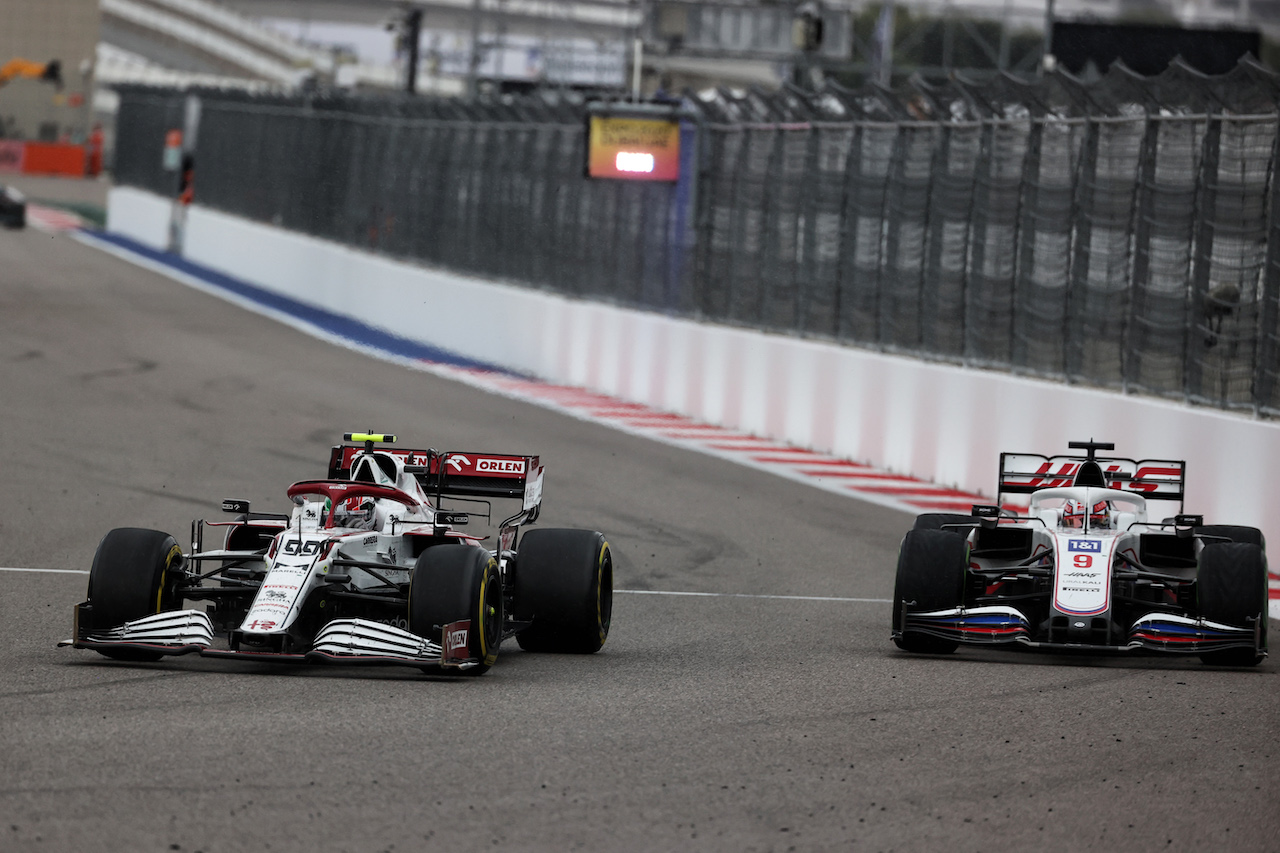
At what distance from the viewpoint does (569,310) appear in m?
23.8

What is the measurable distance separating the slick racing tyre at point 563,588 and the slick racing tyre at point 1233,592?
273cm

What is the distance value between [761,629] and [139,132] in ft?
128

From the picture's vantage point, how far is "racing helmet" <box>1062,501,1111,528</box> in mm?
9758

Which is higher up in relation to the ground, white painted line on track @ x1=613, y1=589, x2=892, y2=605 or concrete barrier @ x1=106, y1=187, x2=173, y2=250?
concrete barrier @ x1=106, y1=187, x2=173, y2=250

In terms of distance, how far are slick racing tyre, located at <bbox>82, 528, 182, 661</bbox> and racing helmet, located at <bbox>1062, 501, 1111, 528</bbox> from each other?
4228mm

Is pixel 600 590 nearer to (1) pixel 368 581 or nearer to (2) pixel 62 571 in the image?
(1) pixel 368 581

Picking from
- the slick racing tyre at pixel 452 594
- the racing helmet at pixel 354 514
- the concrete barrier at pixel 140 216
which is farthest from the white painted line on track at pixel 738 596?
the concrete barrier at pixel 140 216

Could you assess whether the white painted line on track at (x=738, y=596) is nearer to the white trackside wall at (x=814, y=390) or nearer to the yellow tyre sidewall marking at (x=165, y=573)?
the white trackside wall at (x=814, y=390)

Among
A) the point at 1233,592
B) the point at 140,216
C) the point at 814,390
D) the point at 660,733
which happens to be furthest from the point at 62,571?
the point at 140,216

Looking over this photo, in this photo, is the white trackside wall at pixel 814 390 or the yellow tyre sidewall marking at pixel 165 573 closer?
the yellow tyre sidewall marking at pixel 165 573

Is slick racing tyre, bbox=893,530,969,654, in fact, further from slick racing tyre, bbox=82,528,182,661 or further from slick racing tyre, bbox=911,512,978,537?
slick racing tyre, bbox=82,528,182,661

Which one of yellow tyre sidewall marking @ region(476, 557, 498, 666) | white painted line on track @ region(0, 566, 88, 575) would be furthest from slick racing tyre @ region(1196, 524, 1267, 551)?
white painted line on track @ region(0, 566, 88, 575)

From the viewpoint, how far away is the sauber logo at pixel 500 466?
9.62 m

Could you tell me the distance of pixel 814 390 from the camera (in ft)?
60.6
